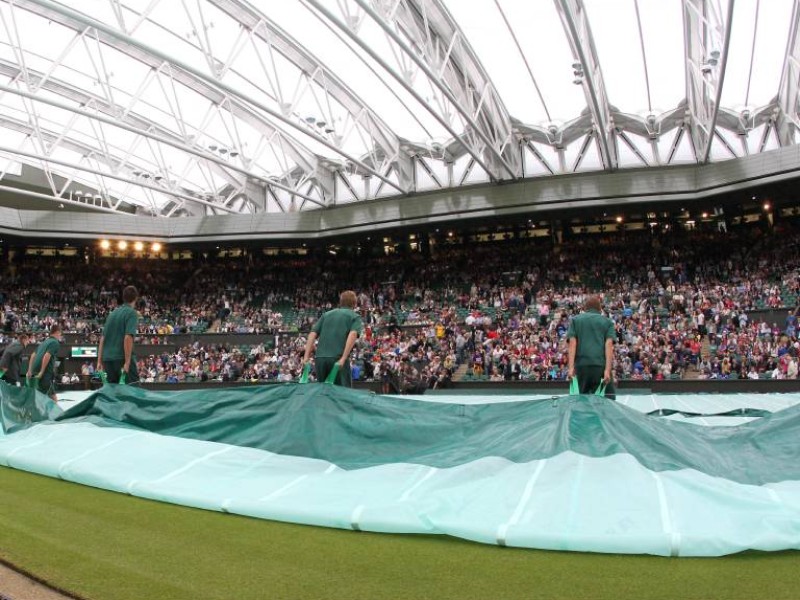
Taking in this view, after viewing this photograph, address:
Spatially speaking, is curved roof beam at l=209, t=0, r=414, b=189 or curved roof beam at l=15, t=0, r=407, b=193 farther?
curved roof beam at l=209, t=0, r=414, b=189

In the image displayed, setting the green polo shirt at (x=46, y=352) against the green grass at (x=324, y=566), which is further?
the green polo shirt at (x=46, y=352)

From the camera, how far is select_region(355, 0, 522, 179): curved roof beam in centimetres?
1688

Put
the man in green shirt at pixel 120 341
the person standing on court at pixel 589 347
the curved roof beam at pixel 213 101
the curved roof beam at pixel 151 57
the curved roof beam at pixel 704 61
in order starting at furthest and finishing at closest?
the curved roof beam at pixel 213 101 < the curved roof beam at pixel 704 61 < the curved roof beam at pixel 151 57 < the man in green shirt at pixel 120 341 < the person standing on court at pixel 589 347

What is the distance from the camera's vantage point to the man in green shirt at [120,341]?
313 inches

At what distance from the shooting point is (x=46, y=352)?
34.3ft

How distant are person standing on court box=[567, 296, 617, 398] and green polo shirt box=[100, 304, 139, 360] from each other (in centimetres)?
497

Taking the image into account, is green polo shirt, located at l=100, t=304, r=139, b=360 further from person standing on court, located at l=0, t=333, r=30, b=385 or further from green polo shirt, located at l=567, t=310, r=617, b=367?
green polo shirt, located at l=567, t=310, r=617, b=367

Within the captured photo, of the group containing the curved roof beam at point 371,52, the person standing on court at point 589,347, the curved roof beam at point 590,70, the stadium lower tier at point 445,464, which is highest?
the curved roof beam at point 590,70

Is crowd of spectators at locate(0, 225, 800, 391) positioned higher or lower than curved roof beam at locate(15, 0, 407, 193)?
lower

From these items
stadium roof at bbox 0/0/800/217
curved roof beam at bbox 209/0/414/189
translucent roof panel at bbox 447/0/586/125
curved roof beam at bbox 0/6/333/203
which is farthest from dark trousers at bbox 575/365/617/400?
curved roof beam at bbox 0/6/333/203

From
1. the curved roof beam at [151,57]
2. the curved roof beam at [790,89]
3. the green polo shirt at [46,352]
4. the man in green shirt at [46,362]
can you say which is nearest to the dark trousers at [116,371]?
the man in green shirt at [46,362]

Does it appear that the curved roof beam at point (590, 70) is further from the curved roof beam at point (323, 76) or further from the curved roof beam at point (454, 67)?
the curved roof beam at point (323, 76)

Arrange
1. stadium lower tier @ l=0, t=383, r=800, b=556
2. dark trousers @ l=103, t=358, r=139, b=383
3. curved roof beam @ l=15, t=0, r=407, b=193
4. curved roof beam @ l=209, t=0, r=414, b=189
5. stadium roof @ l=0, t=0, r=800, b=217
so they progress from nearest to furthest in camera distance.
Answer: stadium lower tier @ l=0, t=383, r=800, b=556 < dark trousers @ l=103, t=358, r=139, b=383 < curved roof beam @ l=15, t=0, r=407, b=193 < stadium roof @ l=0, t=0, r=800, b=217 < curved roof beam @ l=209, t=0, r=414, b=189

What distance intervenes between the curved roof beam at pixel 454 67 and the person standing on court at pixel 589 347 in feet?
31.0
